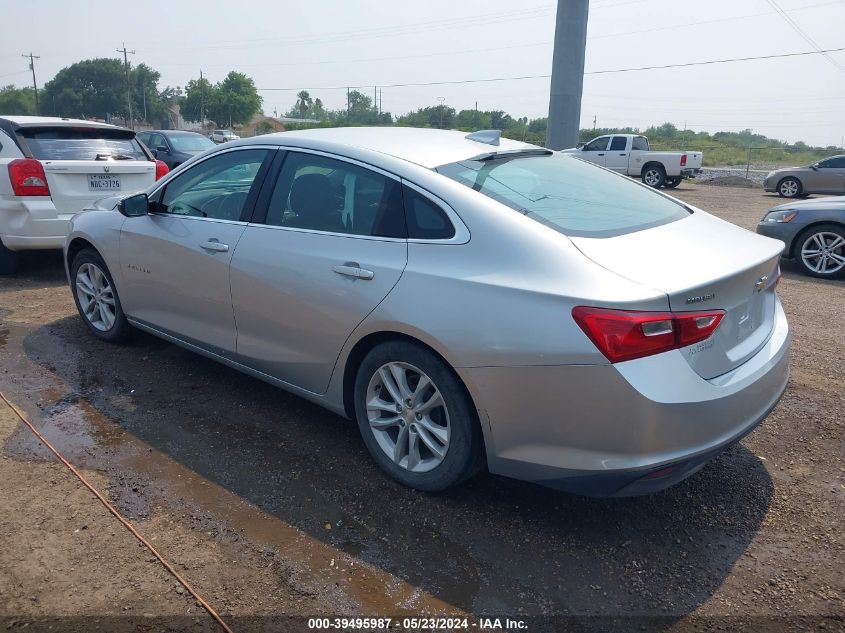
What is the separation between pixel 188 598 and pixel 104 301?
3.26 meters

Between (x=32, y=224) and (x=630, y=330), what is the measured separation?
6.38m

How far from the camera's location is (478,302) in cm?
281

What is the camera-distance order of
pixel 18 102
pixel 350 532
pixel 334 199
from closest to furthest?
pixel 350 532 → pixel 334 199 → pixel 18 102

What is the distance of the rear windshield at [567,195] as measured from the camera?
312cm

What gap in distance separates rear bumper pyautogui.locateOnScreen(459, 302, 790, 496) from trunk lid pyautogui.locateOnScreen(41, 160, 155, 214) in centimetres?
578

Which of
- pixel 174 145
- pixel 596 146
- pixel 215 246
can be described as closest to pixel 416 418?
pixel 215 246

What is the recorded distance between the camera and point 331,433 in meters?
3.93

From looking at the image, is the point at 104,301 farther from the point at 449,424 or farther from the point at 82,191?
the point at 449,424

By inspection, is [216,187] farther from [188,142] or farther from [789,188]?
[789,188]

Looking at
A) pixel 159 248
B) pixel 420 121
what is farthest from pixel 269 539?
pixel 420 121

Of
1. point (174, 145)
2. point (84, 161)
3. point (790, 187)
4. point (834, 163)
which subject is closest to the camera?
point (84, 161)

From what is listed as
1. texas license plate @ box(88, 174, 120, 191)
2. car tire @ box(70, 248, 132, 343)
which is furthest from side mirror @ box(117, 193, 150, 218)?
texas license plate @ box(88, 174, 120, 191)

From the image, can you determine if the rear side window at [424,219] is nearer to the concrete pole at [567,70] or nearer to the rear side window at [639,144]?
the concrete pole at [567,70]

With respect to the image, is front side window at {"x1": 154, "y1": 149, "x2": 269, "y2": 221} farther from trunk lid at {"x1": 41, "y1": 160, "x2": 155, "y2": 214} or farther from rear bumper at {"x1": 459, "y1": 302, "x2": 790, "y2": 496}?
trunk lid at {"x1": 41, "y1": 160, "x2": 155, "y2": 214}
